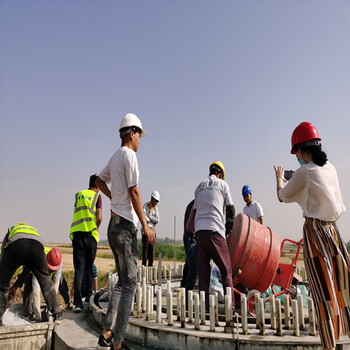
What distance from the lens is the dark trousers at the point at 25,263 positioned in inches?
172

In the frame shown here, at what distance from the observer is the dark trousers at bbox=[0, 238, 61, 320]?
4.38 meters

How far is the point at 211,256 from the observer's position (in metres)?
4.45

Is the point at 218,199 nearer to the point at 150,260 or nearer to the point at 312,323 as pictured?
the point at 312,323

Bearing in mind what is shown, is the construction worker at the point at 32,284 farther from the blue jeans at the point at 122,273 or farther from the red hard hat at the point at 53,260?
the blue jeans at the point at 122,273

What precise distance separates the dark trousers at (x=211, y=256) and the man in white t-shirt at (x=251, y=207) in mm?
3811

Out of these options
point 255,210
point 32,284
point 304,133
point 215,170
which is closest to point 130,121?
point 304,133

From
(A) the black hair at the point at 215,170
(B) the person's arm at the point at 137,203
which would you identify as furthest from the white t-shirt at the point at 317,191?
(A) the black hair at the point at 215,170

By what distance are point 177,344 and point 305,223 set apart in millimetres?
1708

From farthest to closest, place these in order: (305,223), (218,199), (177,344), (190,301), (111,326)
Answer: (218,199), (190,301), (177,344), (111,326), (305,223)

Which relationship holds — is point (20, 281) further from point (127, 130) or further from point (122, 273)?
point (127, 130)

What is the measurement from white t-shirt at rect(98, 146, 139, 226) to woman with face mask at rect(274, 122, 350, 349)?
4.27 feet

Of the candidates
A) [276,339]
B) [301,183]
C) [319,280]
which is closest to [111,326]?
[276,339]

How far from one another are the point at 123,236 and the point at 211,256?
5.49 feet

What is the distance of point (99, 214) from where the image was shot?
5.79m
